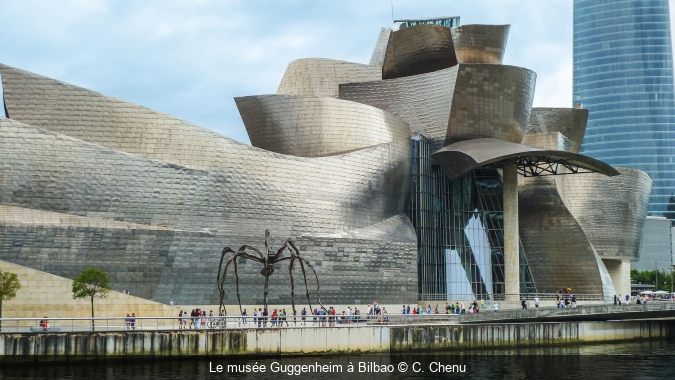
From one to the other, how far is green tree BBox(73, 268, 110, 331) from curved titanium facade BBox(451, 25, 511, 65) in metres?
26.4

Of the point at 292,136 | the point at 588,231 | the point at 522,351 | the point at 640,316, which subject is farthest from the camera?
the point at 588,231

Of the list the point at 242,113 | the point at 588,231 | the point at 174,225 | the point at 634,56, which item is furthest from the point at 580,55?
the point at 174,225

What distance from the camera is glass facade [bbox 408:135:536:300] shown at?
4650cm

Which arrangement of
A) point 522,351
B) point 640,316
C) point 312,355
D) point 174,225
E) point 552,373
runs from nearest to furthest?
point 552,373 < point 312,355 < point 522,351 < point 174,225 < point 640,316

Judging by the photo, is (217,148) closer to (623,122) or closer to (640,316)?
(640,316)

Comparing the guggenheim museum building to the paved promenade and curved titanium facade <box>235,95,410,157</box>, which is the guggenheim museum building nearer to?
curved titanium facade <box>235,95,410,157</box>

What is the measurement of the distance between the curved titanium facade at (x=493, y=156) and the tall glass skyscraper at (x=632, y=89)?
95.9 meters

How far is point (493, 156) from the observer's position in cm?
4197

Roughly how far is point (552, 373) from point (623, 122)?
12154cm

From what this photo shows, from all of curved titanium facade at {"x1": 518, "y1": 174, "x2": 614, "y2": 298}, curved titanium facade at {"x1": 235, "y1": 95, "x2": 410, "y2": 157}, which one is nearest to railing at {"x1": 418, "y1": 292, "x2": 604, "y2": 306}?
curved titanium facade at {"x1": 518, "y1": 174, "x2": 614, "y2": 298}

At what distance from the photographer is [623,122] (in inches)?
5443

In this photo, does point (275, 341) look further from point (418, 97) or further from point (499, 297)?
point (418, 97)

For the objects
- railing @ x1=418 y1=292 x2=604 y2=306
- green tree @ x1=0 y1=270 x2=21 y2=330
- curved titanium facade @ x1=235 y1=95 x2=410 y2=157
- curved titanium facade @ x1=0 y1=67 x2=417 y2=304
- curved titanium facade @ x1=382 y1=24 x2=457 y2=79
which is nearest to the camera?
green tree @ x1=0 y1=270 x2=21 y2=330

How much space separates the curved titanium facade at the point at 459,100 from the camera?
45844 mm
